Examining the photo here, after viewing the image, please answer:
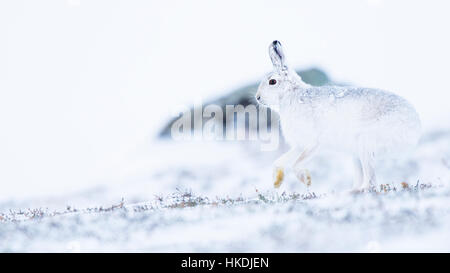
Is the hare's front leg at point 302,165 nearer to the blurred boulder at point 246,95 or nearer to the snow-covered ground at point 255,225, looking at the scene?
the snow-covered ground at point 255,225

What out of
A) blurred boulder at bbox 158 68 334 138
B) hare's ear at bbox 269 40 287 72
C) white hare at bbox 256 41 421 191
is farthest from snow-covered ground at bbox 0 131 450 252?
blurred boulder at bbox 158 68 334 138

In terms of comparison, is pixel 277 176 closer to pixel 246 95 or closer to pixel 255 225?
pixel 255 225

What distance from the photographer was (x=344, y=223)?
535cm

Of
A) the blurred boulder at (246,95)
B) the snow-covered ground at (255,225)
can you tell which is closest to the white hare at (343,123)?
the snow-covered ground at (255,225)

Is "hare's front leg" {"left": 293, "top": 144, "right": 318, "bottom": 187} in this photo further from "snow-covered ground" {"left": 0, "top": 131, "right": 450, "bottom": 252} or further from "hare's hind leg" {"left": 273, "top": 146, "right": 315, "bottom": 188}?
"snow-covered ground" {"left": 0, "top": 131, "right": 450, "bottom": 252}

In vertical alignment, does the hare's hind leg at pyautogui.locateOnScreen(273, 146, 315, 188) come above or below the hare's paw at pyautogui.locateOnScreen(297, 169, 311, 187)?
above

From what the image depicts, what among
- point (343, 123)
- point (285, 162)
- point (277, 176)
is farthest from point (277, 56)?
point (277, 176)

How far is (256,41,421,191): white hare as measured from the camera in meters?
7.19

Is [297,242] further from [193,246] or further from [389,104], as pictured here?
[389,104]

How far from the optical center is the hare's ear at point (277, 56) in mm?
7957

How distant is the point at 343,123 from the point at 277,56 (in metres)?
1.46

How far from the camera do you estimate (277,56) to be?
8086 millimetres

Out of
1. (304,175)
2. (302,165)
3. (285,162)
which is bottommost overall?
(304,175)

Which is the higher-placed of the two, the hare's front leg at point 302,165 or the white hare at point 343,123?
the white hare at point 343,123
